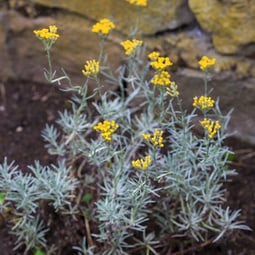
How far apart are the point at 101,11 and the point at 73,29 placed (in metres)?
0.14

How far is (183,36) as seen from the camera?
2072 mm

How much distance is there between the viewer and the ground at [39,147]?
1.86 metres

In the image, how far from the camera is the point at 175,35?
209 centimetres

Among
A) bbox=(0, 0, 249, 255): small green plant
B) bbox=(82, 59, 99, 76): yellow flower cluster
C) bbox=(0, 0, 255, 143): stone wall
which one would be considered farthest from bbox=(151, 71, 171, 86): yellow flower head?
bbox=(0, 0, 255, 143): stone wall

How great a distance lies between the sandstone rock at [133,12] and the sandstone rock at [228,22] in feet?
0.21

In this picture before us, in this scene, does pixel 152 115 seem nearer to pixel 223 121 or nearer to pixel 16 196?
pixel 223 121

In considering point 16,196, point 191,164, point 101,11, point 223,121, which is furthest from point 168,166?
point 101,11

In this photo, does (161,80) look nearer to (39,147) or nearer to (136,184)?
(136,184)

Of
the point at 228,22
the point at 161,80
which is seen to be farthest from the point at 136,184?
the point at 228,22

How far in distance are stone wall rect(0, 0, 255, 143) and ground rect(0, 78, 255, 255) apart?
0.11 meters

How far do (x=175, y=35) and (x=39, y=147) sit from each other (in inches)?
23.9

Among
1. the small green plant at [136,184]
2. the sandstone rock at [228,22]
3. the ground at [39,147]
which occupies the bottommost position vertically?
the ground at [39,147]

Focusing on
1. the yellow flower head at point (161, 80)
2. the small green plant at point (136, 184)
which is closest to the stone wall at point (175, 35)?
the small green plant at point (136, 184)

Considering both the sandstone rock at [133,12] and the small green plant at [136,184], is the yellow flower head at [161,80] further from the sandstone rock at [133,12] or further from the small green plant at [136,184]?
the sandstone rock at [133,12]
